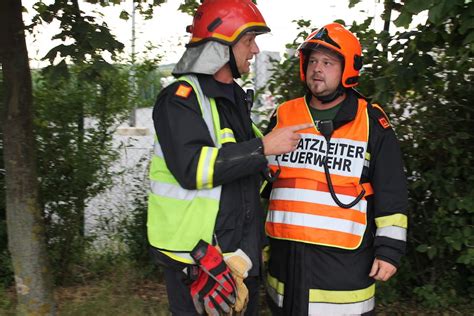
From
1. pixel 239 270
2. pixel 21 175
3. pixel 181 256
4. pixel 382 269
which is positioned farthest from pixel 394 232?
pixel 21 175

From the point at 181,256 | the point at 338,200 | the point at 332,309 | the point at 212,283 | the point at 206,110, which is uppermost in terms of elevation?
the point at 206,110

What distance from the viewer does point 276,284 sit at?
9.31ft

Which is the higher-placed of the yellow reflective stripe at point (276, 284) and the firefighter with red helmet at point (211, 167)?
the firefighter with red helmet at point (211, 167)

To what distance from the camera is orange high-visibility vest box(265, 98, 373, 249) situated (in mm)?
2629

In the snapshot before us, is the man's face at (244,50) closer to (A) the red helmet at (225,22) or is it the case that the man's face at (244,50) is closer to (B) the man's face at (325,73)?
(A) the red helmet at (225,22)

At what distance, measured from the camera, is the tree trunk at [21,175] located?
3422 mm

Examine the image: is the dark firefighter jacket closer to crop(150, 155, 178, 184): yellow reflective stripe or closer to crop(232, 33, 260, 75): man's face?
crop(232, 33, 260, 75): man's face

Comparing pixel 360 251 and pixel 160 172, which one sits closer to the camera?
pixel 160 172

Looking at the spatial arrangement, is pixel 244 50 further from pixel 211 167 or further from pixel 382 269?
pixel 382 269

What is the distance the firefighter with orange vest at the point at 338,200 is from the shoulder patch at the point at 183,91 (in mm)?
701

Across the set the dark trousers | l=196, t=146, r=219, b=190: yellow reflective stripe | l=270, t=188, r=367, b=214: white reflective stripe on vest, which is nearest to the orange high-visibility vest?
l=270, t=188, r=367, b=214: white reflective stripe on vest

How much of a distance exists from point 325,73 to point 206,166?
87cm


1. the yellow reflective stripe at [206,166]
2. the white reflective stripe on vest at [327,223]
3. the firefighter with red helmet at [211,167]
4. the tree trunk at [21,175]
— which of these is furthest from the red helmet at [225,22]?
the tree trunk at [21,175]

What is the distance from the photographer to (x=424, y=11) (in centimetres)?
241
